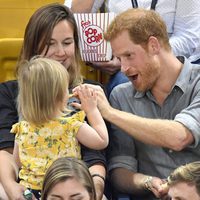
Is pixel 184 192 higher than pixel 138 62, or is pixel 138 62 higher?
pixel 138 62

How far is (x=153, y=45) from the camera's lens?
2.24 metres

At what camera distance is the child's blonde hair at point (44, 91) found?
200 cm

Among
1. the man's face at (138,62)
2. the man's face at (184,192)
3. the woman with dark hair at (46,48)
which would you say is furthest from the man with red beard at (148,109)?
the man's face at (184,192)

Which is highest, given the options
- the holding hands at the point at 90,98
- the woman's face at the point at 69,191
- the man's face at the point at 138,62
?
the man's face at the point at 138,62

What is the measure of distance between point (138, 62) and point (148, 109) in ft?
0.67

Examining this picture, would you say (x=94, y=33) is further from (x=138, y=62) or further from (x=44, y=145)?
(x=44, y=145)

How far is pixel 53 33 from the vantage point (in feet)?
7.64

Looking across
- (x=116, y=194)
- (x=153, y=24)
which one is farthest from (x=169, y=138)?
(x=153, y=24)

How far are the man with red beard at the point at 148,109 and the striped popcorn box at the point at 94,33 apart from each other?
0.67ft

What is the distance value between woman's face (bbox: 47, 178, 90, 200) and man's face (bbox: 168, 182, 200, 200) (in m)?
0.29

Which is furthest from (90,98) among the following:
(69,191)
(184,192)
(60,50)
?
(184,192)

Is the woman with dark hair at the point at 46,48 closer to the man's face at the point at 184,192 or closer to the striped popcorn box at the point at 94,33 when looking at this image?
the striped popcorn box at the point at 94,33

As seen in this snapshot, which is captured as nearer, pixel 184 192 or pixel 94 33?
pixel 184 192

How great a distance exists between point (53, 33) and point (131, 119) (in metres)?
0.51
